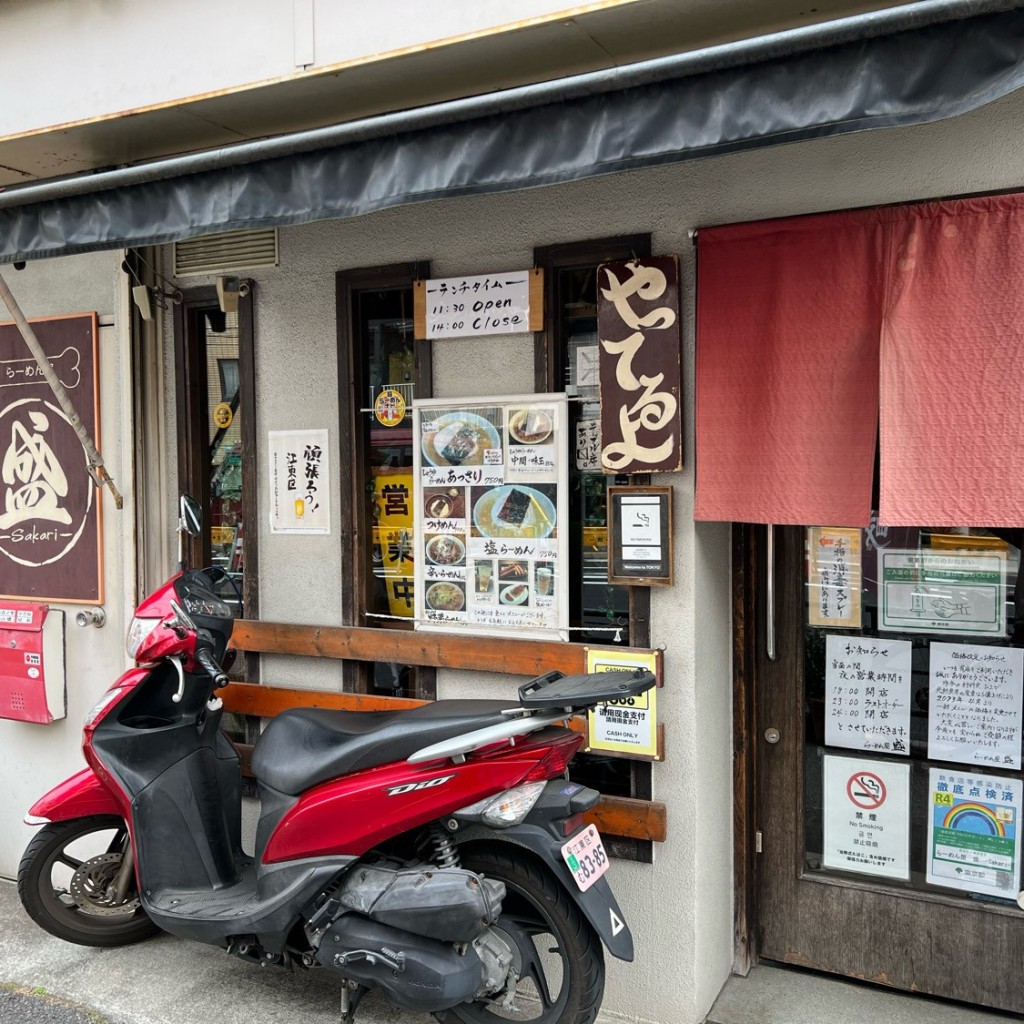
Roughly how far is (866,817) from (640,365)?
2244 mm

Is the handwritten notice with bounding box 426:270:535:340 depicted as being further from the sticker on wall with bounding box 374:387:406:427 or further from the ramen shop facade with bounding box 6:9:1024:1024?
the sticker on wall with bounding box 374:387:406:427

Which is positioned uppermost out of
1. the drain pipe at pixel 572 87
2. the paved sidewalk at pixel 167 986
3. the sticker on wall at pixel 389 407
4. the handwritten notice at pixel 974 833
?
the drain pipe at pixel 572 87

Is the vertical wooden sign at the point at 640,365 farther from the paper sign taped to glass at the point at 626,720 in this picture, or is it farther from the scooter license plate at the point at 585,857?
the scooter license plate at the point at 585,857

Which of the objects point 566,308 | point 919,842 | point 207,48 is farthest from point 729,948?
point 207,48

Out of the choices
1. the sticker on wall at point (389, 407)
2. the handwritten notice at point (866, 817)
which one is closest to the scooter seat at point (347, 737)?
the sticker on wall at point (389, 407)

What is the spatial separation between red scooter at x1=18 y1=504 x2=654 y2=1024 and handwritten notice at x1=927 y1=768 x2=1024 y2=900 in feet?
5.26

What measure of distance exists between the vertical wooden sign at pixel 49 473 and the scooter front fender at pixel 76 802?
1280 mm

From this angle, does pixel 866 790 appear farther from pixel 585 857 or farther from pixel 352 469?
pixel 352 469

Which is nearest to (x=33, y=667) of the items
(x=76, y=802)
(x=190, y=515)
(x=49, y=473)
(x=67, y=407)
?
(x=49, y=473)

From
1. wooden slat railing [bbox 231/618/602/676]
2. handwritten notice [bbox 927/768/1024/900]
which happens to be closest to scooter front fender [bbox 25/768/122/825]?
wooden slat railing [bbox 231/618/602/676]

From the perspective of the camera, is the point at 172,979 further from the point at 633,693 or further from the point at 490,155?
the point at 490,155

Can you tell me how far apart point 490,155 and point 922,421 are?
1.76 m

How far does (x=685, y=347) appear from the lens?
3.96 meters

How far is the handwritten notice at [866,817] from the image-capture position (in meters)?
4.26
